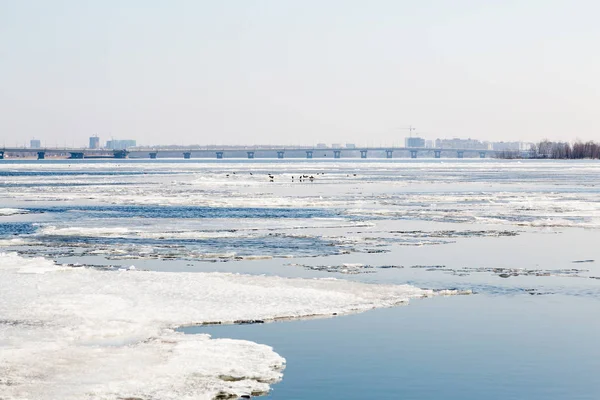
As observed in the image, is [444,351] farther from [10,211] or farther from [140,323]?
[10,211]

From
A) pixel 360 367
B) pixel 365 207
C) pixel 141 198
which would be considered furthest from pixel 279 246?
pixel 141 198

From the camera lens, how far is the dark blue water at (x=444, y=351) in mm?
12648

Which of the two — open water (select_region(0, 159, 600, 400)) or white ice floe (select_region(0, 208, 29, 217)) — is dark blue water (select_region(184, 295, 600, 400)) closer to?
open water (select_region(0, 159, 600, 400))

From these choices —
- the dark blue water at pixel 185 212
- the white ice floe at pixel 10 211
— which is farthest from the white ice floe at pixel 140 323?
the white ice floe at pixel 10 211

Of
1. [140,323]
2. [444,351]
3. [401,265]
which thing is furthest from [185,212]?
[444,351]

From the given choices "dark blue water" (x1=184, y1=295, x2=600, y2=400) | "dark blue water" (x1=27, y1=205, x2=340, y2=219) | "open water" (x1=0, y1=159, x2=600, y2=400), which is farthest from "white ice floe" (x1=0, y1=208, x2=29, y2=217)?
"dark blue water" (x1=184, y1=295, x2=600, y2=400)

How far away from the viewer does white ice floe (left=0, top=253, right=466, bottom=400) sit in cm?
1225

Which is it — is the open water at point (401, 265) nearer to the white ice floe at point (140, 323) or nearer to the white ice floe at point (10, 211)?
the white ice floe at point (10, 211)

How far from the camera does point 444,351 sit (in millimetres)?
14750

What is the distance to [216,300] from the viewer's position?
1833 centimetres

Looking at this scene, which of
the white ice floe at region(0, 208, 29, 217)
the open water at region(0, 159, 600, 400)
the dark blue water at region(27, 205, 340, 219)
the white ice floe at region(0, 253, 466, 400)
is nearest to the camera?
the white ice floe at region(0, 253, 466, 400)

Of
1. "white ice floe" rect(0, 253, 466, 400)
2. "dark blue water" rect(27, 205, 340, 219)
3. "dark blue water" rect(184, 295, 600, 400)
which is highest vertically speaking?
"white ice floe" rect(0, 253, 466, 400)

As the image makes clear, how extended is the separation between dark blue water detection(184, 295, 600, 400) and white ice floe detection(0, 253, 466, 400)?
1.88 feet

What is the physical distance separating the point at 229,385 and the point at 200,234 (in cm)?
1992
